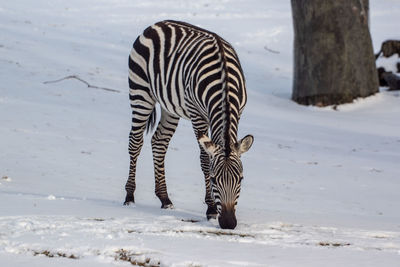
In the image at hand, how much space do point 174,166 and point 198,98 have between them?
3.77 meters

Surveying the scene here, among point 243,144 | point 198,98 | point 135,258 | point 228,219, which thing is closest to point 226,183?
point 228,219

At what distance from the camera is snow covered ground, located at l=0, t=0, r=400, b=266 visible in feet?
17.5

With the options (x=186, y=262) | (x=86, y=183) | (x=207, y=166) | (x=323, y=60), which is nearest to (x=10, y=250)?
(x=186, y=262)

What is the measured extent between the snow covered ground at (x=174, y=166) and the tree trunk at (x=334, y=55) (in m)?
0.38

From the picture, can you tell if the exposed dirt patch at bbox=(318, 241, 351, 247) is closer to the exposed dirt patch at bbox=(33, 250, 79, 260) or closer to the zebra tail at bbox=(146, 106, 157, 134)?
the exposed dirt patch at bbox=(33, 250, 79, 260)

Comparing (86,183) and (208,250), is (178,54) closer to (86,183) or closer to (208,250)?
(86,183)

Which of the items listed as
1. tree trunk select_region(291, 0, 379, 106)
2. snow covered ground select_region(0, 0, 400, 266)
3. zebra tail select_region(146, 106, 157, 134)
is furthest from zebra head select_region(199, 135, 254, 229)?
tree trunk select_region(291, 0, 379, 106)

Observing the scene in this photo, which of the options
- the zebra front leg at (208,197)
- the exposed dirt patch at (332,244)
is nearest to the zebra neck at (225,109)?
the zebra front leg at (208,197)

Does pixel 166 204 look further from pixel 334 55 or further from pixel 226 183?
pixel 334 55

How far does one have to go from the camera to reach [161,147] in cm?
826

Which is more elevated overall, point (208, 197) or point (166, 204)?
point (208, 197)

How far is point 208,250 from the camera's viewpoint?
17.2ft

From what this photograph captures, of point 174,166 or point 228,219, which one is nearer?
point 228,219

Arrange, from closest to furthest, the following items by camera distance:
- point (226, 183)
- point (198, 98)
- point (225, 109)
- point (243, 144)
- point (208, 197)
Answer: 1. point (226, 183)
2. point (243, 144)
3. point (225, 109)
4. point (198, 98)
5. point (208, 197)
